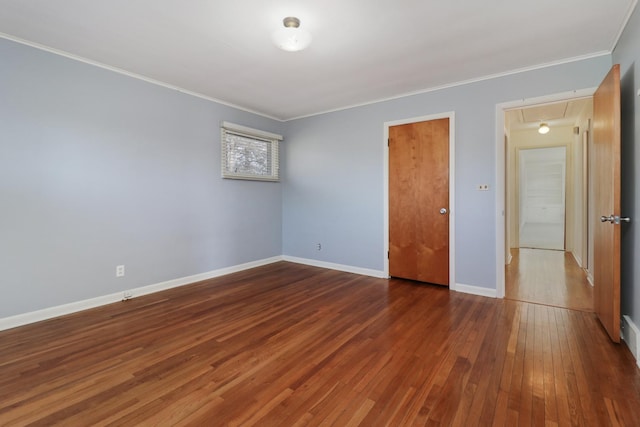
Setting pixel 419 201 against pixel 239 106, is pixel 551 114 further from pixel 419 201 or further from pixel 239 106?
pixel 239 106

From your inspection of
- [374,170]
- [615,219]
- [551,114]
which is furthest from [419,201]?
[551,114]

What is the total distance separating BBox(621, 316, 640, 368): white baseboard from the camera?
2.08 m

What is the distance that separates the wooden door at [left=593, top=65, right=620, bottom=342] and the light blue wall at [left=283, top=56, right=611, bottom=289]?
28.7 inches

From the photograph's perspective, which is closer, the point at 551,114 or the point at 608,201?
the point at 608,201

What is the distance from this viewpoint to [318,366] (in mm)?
2076

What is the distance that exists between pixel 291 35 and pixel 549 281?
174 inches

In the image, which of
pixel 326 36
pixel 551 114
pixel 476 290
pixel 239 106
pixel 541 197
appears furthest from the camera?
pixel 541 197

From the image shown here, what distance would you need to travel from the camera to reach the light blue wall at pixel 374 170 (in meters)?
3.43

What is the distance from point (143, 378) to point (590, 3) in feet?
13.1

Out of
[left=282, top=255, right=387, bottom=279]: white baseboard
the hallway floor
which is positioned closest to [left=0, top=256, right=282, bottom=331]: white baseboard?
[left=282, top=255, right=387, bottom=279]: white baseboard

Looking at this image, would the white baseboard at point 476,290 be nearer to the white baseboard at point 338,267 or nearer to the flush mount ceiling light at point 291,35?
the white baseboard at point 338,267

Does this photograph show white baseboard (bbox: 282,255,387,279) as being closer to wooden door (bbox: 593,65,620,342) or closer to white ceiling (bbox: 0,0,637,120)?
wooden door (bbox: 593,65,620,342)

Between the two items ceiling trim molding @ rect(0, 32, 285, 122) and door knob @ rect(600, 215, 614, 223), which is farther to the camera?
ceiling trim molding @ rect(0, 32, 285, 122)

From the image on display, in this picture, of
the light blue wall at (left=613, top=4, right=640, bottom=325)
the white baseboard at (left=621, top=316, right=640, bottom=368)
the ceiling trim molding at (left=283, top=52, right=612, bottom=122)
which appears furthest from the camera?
the ceiling trim molding at (left=283, top=52, right=612, bottom=122)
